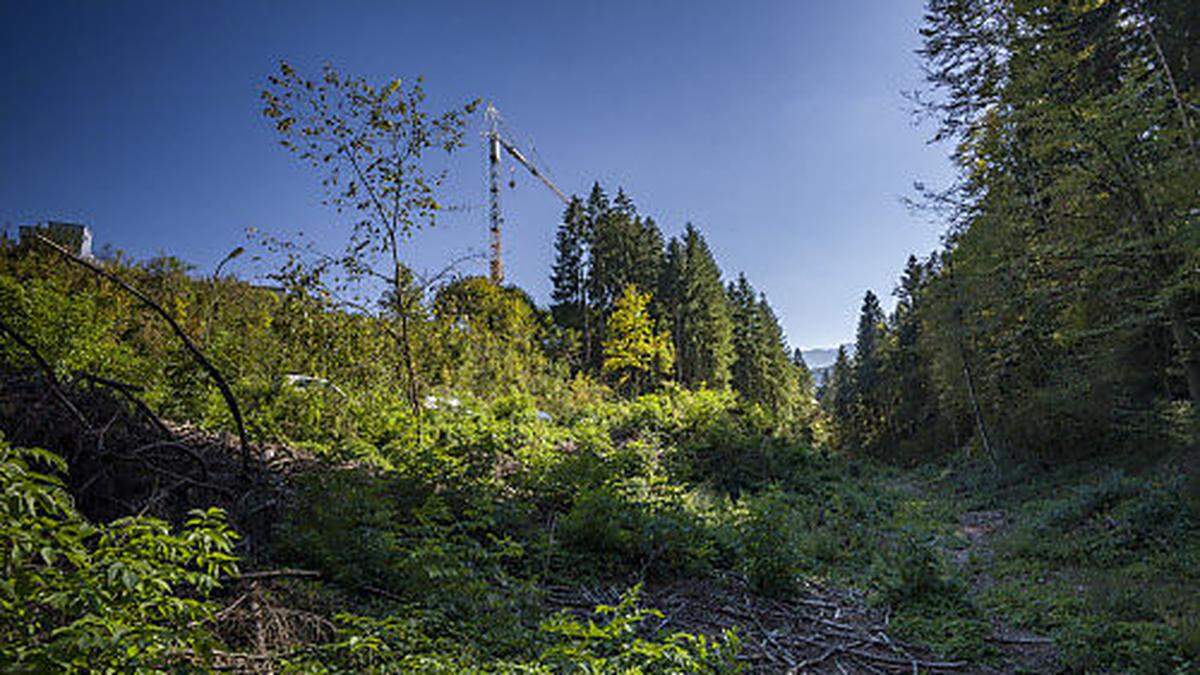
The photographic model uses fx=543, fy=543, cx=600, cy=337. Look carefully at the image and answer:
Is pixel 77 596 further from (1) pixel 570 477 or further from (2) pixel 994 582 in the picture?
(2) pixel 994 582

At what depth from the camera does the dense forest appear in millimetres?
2715

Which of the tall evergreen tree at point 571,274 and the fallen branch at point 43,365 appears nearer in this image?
the fallen branch at point 43,365

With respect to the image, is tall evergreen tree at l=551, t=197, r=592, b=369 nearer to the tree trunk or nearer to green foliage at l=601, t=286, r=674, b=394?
green foliage at l=601, t=286, r=674, b=394

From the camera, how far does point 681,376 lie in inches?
1265

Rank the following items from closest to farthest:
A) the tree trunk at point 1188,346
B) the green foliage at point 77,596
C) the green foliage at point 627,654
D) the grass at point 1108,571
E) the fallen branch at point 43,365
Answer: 1. the green foliage at point 77,596
2. the fallen branch at point 43,365
3. the green foliage at point 627,654
4. the grass at point 1108,571
5. the tree trunk at point 1188,346

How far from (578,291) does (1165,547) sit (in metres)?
31.8

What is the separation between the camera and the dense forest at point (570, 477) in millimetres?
2715

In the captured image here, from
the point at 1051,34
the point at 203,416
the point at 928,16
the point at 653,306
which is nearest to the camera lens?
the point at 203,416

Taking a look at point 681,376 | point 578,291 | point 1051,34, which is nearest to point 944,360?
point 681,376

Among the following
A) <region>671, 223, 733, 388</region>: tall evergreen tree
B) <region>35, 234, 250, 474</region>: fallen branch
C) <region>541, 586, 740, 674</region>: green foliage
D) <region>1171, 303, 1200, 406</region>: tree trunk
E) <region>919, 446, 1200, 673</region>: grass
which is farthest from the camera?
<region>671, 223, 733, 388</region>: tall evergreen tree

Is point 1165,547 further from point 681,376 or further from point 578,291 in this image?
point 578,291

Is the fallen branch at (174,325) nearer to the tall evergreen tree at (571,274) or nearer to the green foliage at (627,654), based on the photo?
the green foliage at (627,654)

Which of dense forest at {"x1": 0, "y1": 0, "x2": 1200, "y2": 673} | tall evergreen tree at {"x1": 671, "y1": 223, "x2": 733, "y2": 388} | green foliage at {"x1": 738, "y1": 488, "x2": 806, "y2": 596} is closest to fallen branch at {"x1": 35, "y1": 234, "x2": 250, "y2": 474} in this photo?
dense forest at {"x1": 0, "y1": 0, "x2": 1200, "y2": 673}

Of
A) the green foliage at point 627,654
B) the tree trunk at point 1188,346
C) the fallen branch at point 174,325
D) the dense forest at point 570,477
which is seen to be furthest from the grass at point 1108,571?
the fallen branch at point 174,325
